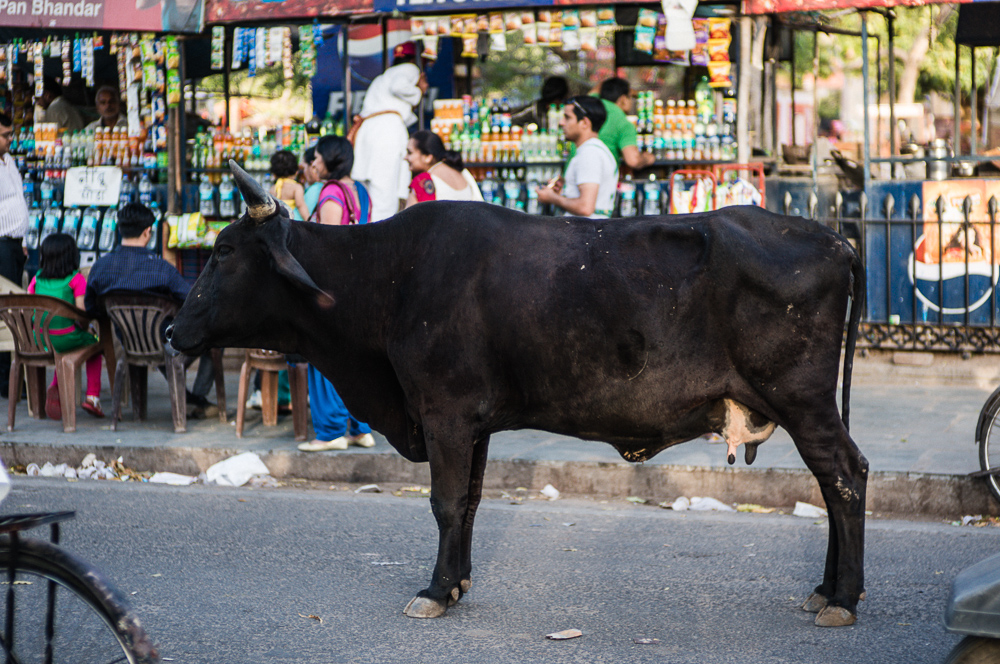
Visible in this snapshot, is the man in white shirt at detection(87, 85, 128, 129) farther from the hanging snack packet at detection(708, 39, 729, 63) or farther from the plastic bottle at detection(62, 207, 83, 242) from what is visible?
the hanging snack packet at detection(708, 39, 729, 63)

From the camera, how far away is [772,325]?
4.48 meters

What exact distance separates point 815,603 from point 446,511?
1533mm

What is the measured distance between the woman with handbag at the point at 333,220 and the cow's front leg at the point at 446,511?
285 centimetres

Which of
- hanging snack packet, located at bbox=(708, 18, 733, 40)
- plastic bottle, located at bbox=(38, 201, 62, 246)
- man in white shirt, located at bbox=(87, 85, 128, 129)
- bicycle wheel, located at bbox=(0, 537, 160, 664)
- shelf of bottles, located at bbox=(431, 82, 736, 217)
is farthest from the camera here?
man in white shirt, located at bbox=(87, 85, 128, 129)

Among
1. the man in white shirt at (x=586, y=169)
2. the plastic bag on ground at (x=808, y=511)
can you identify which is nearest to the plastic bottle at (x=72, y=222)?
the man in white shirt at (x=586, y=169)

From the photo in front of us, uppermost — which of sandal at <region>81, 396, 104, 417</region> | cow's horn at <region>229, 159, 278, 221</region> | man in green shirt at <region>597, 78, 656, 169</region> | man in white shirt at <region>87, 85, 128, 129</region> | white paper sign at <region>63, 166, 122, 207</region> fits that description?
man in white shirt at <region>87, 85, 128, 129</region>

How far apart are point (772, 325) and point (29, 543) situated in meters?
2.79

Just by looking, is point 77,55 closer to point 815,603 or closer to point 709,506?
point 709,506

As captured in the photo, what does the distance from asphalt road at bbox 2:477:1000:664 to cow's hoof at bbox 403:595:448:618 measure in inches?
1.9

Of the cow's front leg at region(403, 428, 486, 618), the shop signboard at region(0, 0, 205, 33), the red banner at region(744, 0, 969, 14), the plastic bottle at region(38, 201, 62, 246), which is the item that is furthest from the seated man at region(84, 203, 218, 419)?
the red banner at region(744, 0, 969, 14)

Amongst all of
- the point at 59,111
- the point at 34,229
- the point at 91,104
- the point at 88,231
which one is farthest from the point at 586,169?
the point at 91,104

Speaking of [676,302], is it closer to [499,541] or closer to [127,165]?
[499,541]

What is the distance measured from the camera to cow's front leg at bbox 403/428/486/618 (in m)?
4.65

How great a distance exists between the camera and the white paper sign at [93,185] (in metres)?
11.8
